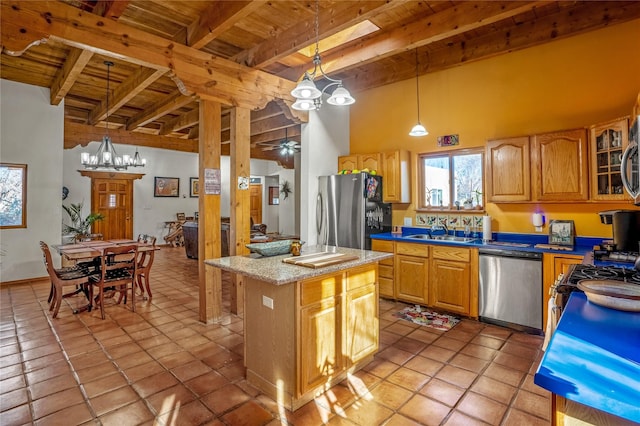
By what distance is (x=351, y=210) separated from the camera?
4570 mm

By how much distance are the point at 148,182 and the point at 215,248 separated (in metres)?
6.97

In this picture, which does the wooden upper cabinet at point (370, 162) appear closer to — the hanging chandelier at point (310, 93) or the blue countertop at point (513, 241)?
the blue countertop at point (513, 241)

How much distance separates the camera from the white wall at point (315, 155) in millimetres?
4887

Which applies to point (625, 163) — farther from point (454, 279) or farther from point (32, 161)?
point (32, 161)

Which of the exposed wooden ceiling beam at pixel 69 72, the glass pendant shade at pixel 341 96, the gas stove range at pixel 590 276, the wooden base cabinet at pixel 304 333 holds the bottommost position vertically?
the wooden base cabinet at pixel 304 333

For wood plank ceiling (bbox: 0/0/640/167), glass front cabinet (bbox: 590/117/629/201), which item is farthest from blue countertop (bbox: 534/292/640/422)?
wood plank ceiling (bbox: 0/0/640/167)

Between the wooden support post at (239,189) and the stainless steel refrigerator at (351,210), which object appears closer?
the wooden support post at (239,189)

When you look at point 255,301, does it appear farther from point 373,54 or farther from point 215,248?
point 373,54

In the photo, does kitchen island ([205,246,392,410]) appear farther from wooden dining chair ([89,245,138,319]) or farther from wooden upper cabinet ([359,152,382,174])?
wooden upper cabinet ([359,152,382,174])

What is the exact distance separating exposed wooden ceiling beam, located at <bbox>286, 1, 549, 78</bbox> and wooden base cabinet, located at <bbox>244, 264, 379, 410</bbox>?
242 cm

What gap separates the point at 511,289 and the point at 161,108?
6.18m

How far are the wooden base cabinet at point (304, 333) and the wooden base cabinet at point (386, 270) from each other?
1788 millimetres

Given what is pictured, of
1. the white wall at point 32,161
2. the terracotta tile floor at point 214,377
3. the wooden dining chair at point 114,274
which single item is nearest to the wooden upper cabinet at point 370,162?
the terracotta tile floor at point 214,377

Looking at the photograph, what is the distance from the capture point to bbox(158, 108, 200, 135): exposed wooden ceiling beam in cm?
678
